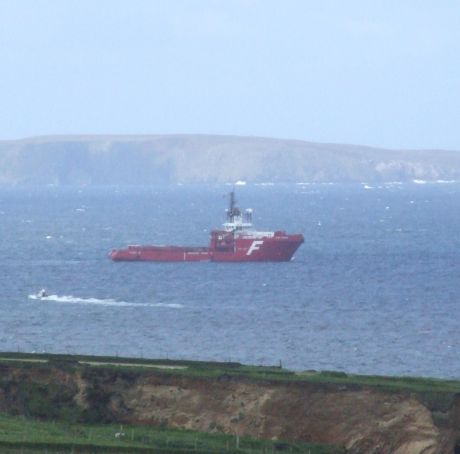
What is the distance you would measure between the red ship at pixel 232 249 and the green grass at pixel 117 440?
2952 inches

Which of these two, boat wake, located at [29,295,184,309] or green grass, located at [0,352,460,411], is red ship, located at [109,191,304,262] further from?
green grass, located at [0,352,460,411]

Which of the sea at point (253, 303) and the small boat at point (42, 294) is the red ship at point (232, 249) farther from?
the small boat at point (42, 294)

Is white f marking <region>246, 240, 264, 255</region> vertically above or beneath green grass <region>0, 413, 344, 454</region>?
beneath

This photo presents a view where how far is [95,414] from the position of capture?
4416cm

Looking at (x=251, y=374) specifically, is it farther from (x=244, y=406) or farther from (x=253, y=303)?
(x=253, y=303)

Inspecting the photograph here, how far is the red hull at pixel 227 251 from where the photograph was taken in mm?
118188

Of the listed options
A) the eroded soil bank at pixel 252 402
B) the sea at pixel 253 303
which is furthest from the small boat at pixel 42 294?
the eroded soil bank at pixel 252 402

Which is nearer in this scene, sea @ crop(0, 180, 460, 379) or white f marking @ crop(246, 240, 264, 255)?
sea @ crop(0, 180, 460, 379)

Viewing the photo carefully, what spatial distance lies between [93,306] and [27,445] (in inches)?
1879

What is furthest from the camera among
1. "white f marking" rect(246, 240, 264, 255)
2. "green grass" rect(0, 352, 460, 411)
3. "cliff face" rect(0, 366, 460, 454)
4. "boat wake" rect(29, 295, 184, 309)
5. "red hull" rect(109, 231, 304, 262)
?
"white f marking" rect(246, 240, 264, 255)

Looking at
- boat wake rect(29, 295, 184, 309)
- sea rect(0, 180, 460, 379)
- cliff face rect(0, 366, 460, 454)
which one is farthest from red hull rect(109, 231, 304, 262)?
cliff face rect(0, 366, 460, 454)

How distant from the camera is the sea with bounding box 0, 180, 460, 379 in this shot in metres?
64.6

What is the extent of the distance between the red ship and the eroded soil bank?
232 ft

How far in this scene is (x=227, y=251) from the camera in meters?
120
